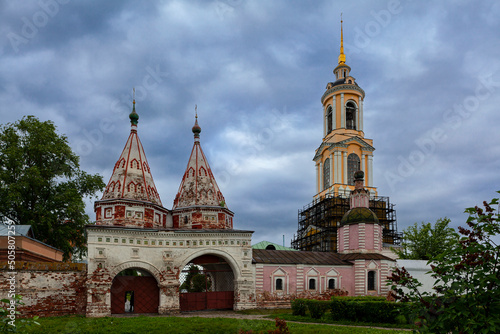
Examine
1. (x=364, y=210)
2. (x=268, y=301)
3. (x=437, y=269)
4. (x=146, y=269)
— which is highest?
(x=364, y=210)

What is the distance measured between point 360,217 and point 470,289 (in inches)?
936

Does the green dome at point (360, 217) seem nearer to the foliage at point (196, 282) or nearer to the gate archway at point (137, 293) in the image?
the gate archway at point (137, 293)

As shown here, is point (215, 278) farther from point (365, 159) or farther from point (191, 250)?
point (365, 159)

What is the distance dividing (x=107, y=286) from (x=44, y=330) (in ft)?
20.2

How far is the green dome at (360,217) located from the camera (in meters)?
27.9

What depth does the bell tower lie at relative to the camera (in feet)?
146

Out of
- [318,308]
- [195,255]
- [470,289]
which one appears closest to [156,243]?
[195,255]

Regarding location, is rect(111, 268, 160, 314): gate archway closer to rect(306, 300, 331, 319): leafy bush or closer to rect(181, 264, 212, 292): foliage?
rect(306, 300, 331, 319): leafy bush

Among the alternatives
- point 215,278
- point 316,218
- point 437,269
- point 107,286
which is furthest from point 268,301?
point 316,218

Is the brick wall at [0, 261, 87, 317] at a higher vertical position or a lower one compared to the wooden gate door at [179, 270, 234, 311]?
higher

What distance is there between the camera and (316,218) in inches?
1756

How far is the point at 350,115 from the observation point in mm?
48156

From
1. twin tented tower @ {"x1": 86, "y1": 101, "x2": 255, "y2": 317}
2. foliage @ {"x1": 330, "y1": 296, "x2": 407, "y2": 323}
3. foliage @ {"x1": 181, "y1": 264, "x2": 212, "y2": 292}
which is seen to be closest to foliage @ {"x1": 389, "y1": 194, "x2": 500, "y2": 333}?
foliage @ {"x1": 330, "y1": 296, "x2": 407, "y2": 323}

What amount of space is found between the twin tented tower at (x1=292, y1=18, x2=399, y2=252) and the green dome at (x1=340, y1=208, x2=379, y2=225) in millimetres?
12109
